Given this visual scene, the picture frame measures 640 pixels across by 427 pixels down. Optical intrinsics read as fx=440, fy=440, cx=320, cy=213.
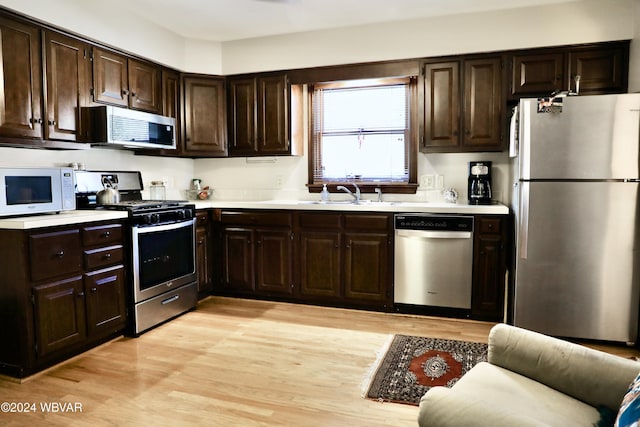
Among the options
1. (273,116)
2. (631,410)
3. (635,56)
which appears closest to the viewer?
(631,410)

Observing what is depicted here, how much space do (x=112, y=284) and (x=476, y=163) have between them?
3111 millimetres

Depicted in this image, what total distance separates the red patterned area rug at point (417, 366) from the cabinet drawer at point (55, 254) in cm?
199

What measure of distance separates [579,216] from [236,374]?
249cm

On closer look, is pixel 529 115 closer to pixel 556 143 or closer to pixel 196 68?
pixel 556 143

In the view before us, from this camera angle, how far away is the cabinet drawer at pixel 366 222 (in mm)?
3764

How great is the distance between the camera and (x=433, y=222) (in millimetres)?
3621

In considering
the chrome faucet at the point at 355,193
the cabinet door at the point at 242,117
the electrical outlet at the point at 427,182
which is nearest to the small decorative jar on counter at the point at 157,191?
the cabinet door at the point at 242,117

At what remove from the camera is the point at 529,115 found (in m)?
3.05

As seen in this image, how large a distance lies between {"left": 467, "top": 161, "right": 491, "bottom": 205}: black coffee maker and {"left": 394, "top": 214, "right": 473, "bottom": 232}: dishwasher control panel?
0.38 meters

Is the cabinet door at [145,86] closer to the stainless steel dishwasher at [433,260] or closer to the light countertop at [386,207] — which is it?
the light countertop at [386,207]

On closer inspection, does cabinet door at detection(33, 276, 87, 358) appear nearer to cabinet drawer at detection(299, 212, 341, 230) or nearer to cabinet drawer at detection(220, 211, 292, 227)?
cabinet drawer at detection(220, 211, 292, 227)

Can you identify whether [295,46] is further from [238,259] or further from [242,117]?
[238,259]

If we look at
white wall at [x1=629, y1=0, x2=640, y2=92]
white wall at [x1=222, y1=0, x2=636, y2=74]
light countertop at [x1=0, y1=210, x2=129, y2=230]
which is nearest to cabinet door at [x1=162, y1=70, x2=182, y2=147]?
white wall at [x1=222, y1=0, x2=636, y2=74]

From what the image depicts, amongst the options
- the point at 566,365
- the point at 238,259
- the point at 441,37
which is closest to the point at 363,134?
the point at 441,37
